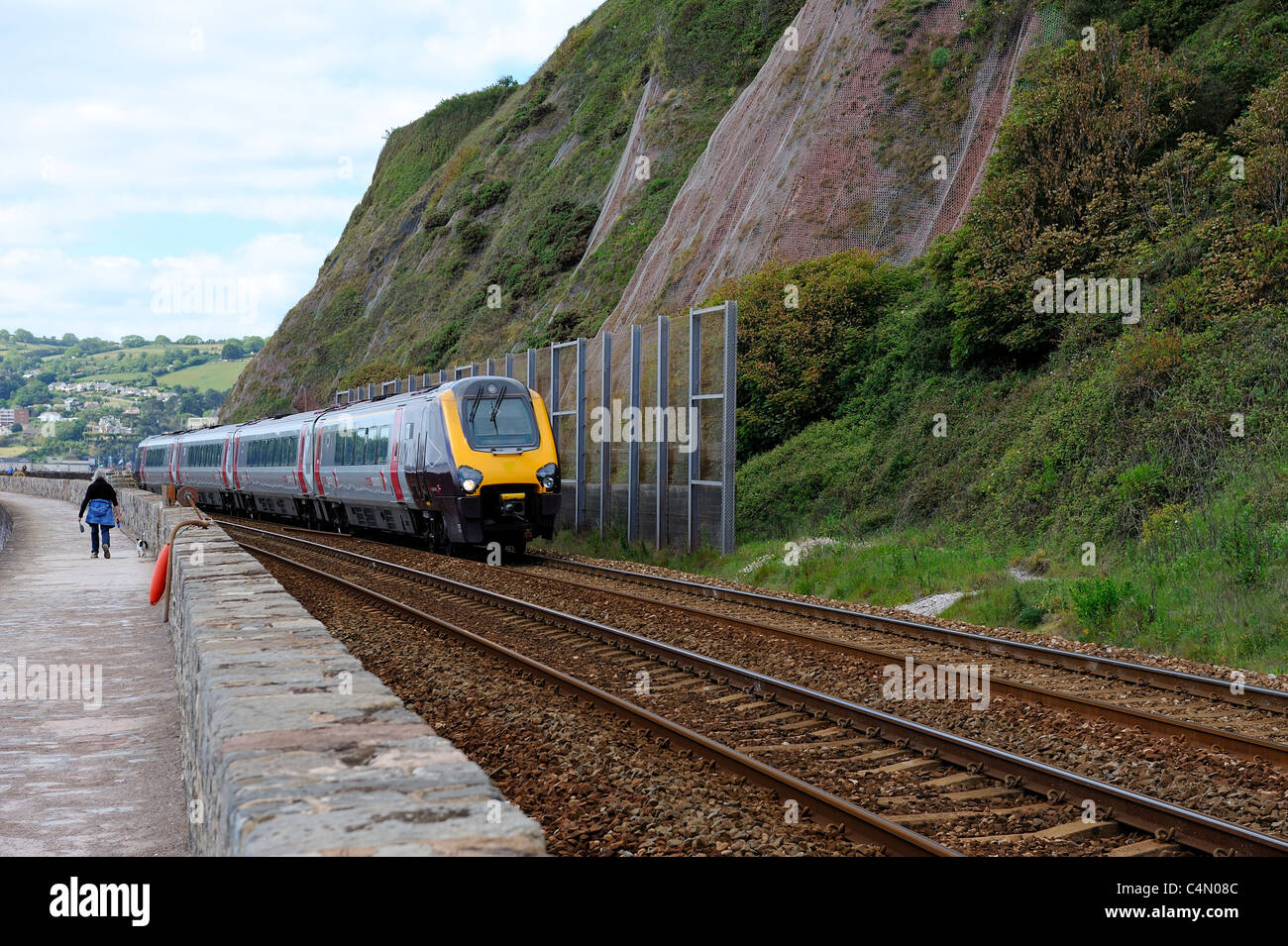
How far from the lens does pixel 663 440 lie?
20.2 metres

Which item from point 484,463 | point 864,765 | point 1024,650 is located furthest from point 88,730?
point 484,463

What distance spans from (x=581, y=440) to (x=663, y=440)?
347 cm

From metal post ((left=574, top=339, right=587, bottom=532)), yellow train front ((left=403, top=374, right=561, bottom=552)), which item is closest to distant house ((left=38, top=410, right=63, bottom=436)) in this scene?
metal post ((left=574, top=339, right=587, bottom=532))

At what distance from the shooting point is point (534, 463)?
66.9 ft

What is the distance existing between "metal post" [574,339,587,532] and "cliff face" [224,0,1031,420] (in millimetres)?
9892

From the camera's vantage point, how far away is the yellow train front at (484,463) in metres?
19.8

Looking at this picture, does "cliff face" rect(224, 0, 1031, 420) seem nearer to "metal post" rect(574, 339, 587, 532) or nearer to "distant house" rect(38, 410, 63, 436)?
"metal post" rect(574, 339, 587, 532)

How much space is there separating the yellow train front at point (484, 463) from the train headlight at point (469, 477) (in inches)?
0.7

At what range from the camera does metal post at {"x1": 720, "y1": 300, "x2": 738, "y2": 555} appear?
18.4m

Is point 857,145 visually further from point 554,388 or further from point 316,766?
point 316,766

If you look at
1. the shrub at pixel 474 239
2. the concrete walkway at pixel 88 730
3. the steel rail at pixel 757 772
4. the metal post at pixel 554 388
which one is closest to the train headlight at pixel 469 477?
the metal post at pixel 554 388
